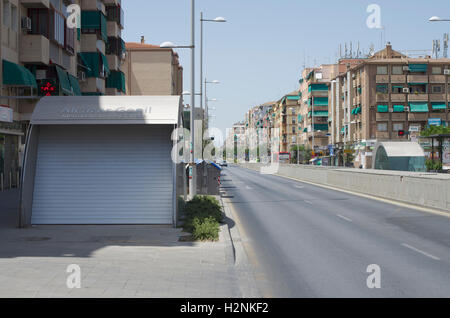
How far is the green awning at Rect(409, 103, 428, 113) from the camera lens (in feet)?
262

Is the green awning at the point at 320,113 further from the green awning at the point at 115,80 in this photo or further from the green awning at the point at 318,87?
the green awning at the point at 115,80

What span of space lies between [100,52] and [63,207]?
35100 mm

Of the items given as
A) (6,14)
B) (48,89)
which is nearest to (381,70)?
(6,14)

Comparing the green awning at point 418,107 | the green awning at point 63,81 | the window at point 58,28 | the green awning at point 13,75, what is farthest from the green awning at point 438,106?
the green awning at point 13,75

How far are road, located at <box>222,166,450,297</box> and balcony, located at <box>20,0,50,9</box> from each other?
1957cm

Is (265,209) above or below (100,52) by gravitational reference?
below

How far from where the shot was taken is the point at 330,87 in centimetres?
10544

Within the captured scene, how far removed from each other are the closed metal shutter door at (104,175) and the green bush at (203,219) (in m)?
0.98

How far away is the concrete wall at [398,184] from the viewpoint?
2003cm

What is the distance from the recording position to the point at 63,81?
1404 inches

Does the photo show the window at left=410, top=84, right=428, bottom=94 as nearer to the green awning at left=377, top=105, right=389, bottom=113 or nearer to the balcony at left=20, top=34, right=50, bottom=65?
the green awning at left=377, top=105, right=389, bottom=113

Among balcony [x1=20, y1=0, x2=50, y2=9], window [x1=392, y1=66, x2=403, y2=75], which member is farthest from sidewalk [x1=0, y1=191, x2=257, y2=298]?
window [x1=392, y1=66, x2=403, y2=75]
